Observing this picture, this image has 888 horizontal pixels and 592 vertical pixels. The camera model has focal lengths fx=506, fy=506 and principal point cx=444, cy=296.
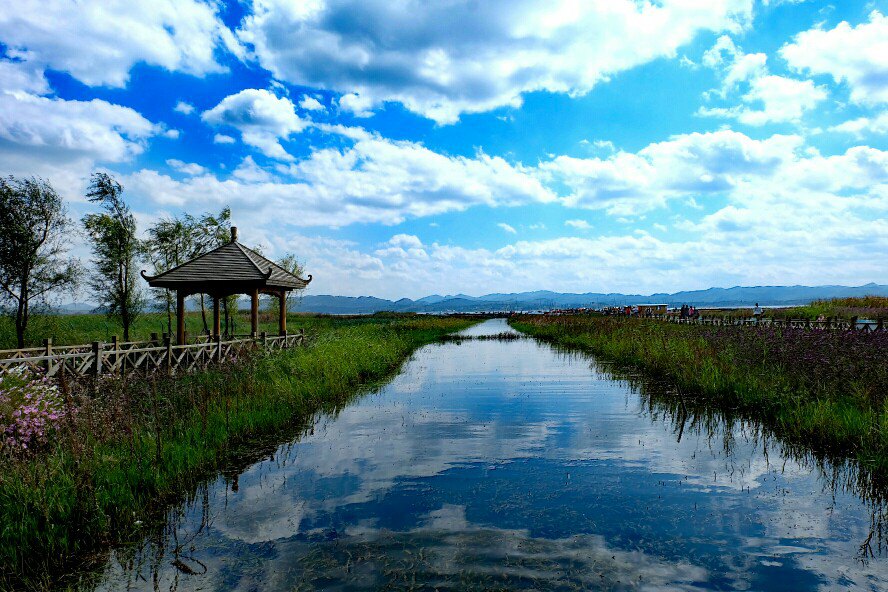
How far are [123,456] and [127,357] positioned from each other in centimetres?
974

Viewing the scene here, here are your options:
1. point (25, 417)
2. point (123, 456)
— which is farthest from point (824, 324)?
point (25, 417)

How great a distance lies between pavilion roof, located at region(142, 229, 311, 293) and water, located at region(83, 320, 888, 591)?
33.3ft

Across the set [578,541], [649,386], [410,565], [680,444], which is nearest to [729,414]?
[680,444]

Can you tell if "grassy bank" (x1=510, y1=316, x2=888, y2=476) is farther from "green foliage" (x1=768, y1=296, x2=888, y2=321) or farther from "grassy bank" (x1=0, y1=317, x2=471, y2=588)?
"green foliage" (x1=768, y1=296, x2=888, y2=321)

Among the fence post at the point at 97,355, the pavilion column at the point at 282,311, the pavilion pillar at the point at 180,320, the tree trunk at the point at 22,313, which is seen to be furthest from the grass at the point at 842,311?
the tree trunk at the point at 22,313

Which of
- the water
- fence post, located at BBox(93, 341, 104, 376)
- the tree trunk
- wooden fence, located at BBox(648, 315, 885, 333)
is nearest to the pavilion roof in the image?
fence post, located at BBox(93, 341, 104, 376)

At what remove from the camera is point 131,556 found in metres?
5.55

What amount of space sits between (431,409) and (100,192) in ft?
81.0

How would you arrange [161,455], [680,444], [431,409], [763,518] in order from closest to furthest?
[763,518], [161,455], [680,444], [431,409]

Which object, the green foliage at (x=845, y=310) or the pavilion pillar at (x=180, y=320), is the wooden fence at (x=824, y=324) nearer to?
the green foliage at (x=845, y=310)

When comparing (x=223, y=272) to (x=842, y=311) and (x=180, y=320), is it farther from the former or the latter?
(x=842, y=311)

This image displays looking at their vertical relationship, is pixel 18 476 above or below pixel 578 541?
above

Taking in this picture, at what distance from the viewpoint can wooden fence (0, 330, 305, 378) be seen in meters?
13.0

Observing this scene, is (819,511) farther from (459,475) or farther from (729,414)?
(729,414)
